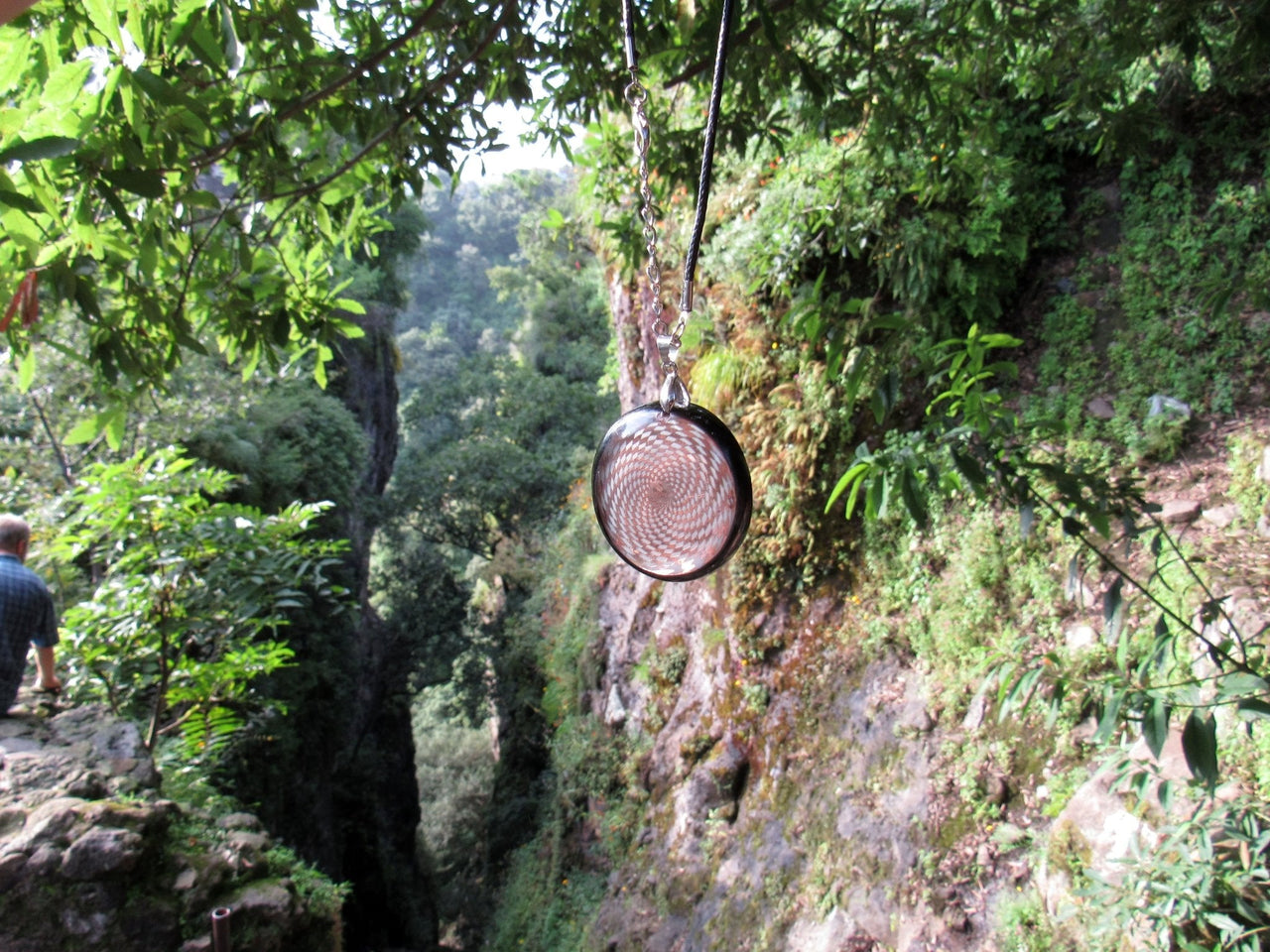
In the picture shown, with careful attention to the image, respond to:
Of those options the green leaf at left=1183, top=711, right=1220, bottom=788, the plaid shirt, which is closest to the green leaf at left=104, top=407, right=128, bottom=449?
the plaid shirt

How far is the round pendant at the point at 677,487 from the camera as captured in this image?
1643mm

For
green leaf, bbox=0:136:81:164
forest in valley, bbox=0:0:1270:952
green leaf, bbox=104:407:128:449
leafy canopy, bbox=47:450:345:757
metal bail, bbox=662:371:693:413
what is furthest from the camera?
leafy canopy, bbox=47:450:345:757

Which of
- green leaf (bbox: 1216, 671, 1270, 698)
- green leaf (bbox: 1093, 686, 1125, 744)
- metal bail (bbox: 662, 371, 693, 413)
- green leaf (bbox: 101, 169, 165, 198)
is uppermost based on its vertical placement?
green leaf (bbox: 101, 169, 165, 198)

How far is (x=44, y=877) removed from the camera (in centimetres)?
353

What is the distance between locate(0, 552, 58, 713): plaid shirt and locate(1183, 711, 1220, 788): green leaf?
4.91 metres

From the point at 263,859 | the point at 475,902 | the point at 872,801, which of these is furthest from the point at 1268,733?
the point at 475,902

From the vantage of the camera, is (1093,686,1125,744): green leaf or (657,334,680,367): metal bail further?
(1093,686,1125,744): green leaf

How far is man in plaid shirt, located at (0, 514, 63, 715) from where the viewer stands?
418 centimetres

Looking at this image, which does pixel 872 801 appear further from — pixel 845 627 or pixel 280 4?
pixel 280 4

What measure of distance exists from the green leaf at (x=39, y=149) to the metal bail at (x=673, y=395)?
113cm

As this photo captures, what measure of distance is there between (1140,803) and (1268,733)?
0.48 m

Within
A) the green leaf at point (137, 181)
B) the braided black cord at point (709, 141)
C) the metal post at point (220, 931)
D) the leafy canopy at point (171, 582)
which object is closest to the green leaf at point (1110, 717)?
the braided black cord at point (709, 141)

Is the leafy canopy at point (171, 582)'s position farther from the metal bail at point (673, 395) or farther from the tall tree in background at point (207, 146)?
the metal bail at point (673, 395)

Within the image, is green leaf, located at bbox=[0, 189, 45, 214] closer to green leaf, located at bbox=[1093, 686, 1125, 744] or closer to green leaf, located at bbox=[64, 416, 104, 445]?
green leaf, located at bbox=[64, 416, 104, 445]
